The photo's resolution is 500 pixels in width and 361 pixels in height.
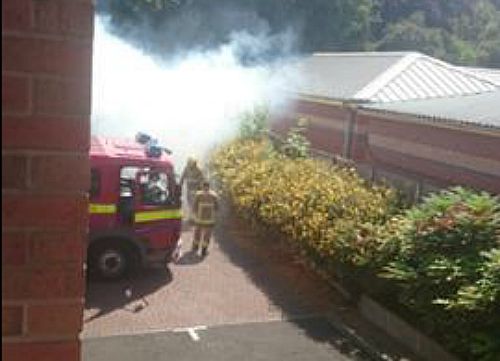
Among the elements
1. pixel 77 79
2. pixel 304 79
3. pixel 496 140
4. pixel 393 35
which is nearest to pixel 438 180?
pixel 496 140

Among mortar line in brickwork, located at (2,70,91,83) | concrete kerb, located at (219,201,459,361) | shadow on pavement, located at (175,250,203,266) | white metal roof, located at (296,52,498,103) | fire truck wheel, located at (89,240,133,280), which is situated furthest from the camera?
white metal roof, located at (296,52,498,103)

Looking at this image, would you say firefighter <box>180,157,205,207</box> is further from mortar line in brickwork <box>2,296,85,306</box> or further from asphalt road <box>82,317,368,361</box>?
mortar line in brickwork <box>2,296,85,306</box>

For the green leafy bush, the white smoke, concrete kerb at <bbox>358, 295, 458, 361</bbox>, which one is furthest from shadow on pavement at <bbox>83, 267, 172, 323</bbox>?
the white smoke

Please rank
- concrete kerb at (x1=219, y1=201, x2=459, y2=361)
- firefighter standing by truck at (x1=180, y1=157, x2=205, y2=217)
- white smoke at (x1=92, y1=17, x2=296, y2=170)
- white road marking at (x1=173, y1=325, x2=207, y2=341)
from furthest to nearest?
white smoke at (x1=92, y1=17, x2=296, y2=170)
firefighter standing by truck at (x1=180, y1=157, x2=205, y2=217)
white road marking at (x1=173, y1=325, x2=207, y2=341)
concrete kerb at (x1=219, y1=201, x2=459, y2=361)

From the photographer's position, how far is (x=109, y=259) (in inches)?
482

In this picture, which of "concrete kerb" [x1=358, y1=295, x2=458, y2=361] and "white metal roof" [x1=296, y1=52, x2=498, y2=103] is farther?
"white metal roof" [x1=296, y1=52, x2=498, y2=103]

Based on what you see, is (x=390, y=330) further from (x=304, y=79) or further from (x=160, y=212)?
(x=304, y=79)

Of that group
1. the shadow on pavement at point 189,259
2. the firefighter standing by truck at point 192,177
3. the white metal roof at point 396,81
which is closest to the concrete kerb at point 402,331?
the shadow on pavement at point 189,259

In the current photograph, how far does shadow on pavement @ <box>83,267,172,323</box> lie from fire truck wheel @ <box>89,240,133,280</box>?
139 mm

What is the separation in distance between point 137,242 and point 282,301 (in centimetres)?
231

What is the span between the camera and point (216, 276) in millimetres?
13055

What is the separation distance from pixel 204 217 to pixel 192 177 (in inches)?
86.7

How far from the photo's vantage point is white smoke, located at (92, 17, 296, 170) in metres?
24.9

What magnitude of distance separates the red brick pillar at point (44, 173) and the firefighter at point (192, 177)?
47.0ft
